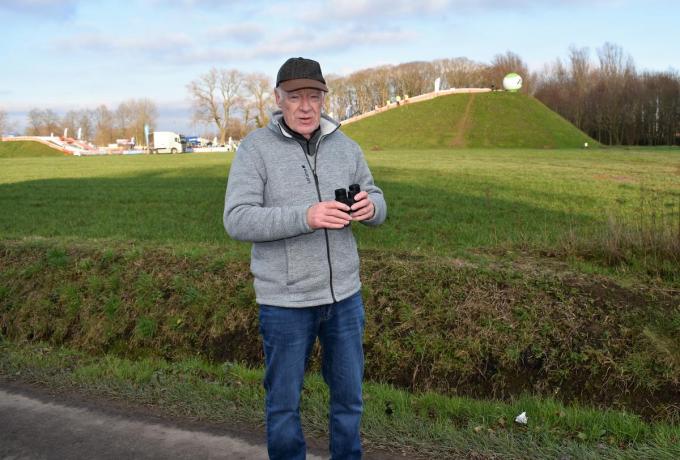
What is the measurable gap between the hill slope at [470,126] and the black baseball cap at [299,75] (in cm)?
5946

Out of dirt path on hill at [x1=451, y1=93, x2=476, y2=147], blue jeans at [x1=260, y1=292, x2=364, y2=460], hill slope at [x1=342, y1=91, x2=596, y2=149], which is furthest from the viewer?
hill slope at [x1=342, y1=91, x2=596, y2=149]

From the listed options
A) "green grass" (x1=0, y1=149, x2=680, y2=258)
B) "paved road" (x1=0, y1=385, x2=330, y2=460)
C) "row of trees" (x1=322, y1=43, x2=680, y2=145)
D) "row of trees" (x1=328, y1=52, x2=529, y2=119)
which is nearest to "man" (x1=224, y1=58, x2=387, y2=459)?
"paved road" (x1=0, y1=385, x2=330, y2=460)

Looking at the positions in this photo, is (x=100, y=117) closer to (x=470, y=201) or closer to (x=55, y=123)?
(x=55, y=123)

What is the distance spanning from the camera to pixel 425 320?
5.84 metres

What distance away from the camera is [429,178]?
70.2 ft

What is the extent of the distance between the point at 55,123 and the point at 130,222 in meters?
137

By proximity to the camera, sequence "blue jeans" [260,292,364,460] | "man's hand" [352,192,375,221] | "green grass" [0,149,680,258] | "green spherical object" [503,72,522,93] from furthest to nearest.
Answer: "green spherical object" [503,72,522,93], "green grass" [0,149,680,258], "blue jeans" [260,292,364,460], "man's hand" [352,192,375,221]

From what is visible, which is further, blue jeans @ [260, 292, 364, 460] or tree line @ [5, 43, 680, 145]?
tree line @ [5, 43, 680, 145]

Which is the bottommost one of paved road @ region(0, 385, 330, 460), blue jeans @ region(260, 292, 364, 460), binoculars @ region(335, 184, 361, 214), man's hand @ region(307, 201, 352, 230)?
paved road @ region(0, 385, 330, 460)

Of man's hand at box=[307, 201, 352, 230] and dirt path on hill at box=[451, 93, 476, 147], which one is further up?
dirt path on hill at box=[451, 93, 476, 147]

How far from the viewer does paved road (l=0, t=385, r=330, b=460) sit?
389 cm

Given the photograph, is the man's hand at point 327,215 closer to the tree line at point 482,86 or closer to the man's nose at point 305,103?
the man's nose at point 305,103

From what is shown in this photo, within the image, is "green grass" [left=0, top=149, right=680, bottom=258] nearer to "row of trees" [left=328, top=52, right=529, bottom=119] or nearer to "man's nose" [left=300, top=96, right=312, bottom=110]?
"man's nose" [left=300, top=96, right=312, bottom=110]

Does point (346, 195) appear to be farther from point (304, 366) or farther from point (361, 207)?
point (304, 366)
